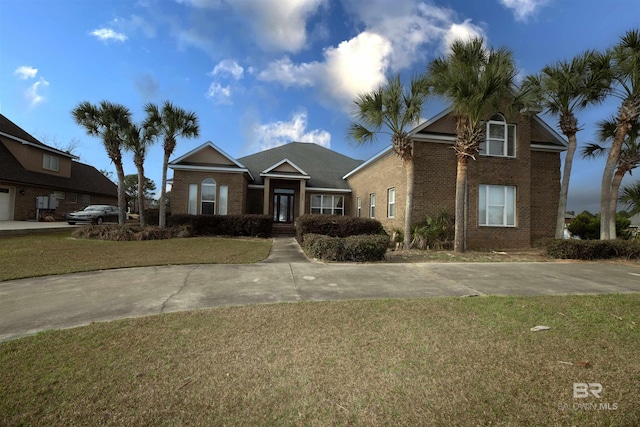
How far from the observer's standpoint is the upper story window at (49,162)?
933 inches

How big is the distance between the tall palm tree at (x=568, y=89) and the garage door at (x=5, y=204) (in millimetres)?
30322

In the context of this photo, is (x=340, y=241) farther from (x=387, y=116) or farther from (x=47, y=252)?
(x=47, y=252)

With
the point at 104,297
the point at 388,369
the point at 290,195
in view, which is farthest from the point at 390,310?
the point at 290,195

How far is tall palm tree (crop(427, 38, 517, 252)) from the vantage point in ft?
33.8

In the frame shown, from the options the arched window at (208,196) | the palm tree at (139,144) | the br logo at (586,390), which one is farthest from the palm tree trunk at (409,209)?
the palm tree at (139,144)

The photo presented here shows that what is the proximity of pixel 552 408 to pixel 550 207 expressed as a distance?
1529cm

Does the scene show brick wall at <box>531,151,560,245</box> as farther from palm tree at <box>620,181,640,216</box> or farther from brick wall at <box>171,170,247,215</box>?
brick wall at <box>171,170,247,215</box>

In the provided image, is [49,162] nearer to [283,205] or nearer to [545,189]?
[283,205]

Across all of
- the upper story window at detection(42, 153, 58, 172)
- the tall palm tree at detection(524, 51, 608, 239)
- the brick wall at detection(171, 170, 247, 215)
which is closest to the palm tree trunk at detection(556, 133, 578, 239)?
the tall palm tree at detection(524, 51, 608, 239)

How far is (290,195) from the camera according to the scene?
A: 2192cm

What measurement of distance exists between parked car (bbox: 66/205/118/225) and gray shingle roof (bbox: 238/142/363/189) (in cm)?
1074

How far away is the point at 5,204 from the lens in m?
20.5

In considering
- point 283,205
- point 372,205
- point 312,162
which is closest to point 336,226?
point 372,205

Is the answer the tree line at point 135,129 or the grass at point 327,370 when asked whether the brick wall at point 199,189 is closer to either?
the tree line at point 135,129
